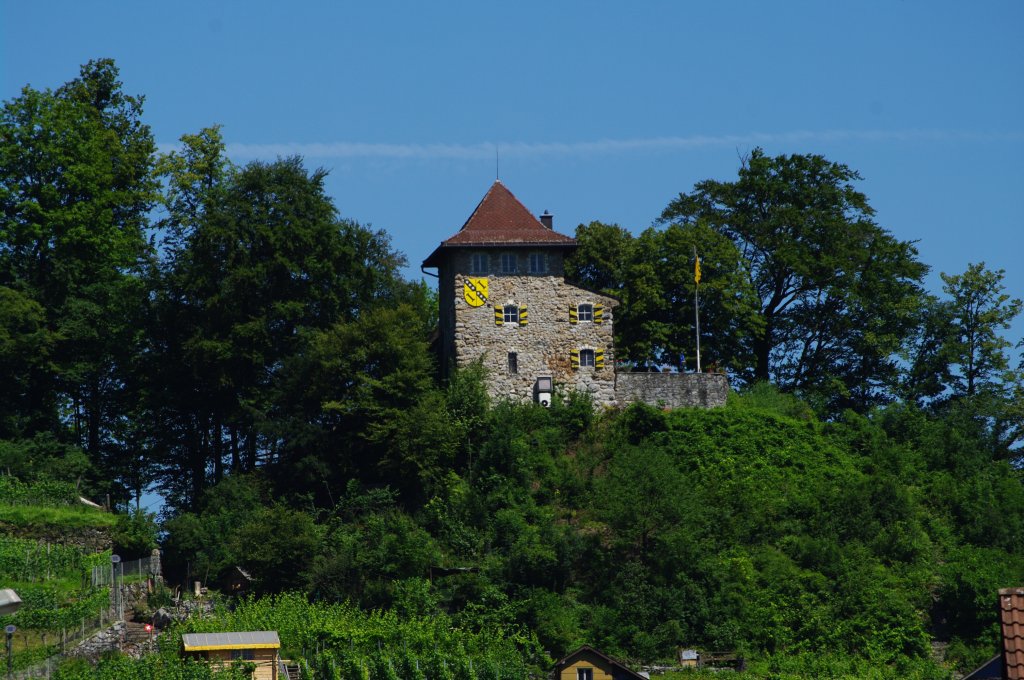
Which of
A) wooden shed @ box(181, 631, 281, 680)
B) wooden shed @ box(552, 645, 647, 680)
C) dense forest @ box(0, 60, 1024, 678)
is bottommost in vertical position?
wooden shed @ box(552, 645, 647, 680)

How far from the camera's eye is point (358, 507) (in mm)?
51312

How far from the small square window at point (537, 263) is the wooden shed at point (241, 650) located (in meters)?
16.4

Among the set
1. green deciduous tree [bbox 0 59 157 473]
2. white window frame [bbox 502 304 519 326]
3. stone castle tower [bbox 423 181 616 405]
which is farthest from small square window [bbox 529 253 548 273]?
green deciduous tree [bbox 0 59 157 473]

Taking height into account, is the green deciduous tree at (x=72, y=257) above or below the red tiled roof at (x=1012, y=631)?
above

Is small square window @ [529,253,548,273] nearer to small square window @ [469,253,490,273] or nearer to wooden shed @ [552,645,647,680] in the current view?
small square window @ [469,253,490,273]

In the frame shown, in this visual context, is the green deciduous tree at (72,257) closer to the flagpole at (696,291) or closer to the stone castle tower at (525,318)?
the stone castle tower at (525,318)

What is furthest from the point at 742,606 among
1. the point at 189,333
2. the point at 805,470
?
the point at 189,333

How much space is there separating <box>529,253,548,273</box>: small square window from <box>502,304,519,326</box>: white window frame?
119cm

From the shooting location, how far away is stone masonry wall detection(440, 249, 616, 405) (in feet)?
178

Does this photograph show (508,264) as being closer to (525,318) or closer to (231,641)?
(525,318)

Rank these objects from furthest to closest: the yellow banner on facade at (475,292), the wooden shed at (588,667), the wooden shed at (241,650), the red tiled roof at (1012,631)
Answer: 1. the yellow banner on facade at (475,292)
2. the wooden shed at (588,667)
3. the wooden shed at (241,650)
4. the red tiled roof at (1012,631)

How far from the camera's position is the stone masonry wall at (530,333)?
54.3 meters

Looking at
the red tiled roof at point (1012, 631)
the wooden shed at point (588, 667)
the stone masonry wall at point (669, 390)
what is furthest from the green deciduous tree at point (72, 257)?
the red tiled roof at point (1012, 631)

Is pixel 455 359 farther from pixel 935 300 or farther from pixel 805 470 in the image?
pixel 935 300
